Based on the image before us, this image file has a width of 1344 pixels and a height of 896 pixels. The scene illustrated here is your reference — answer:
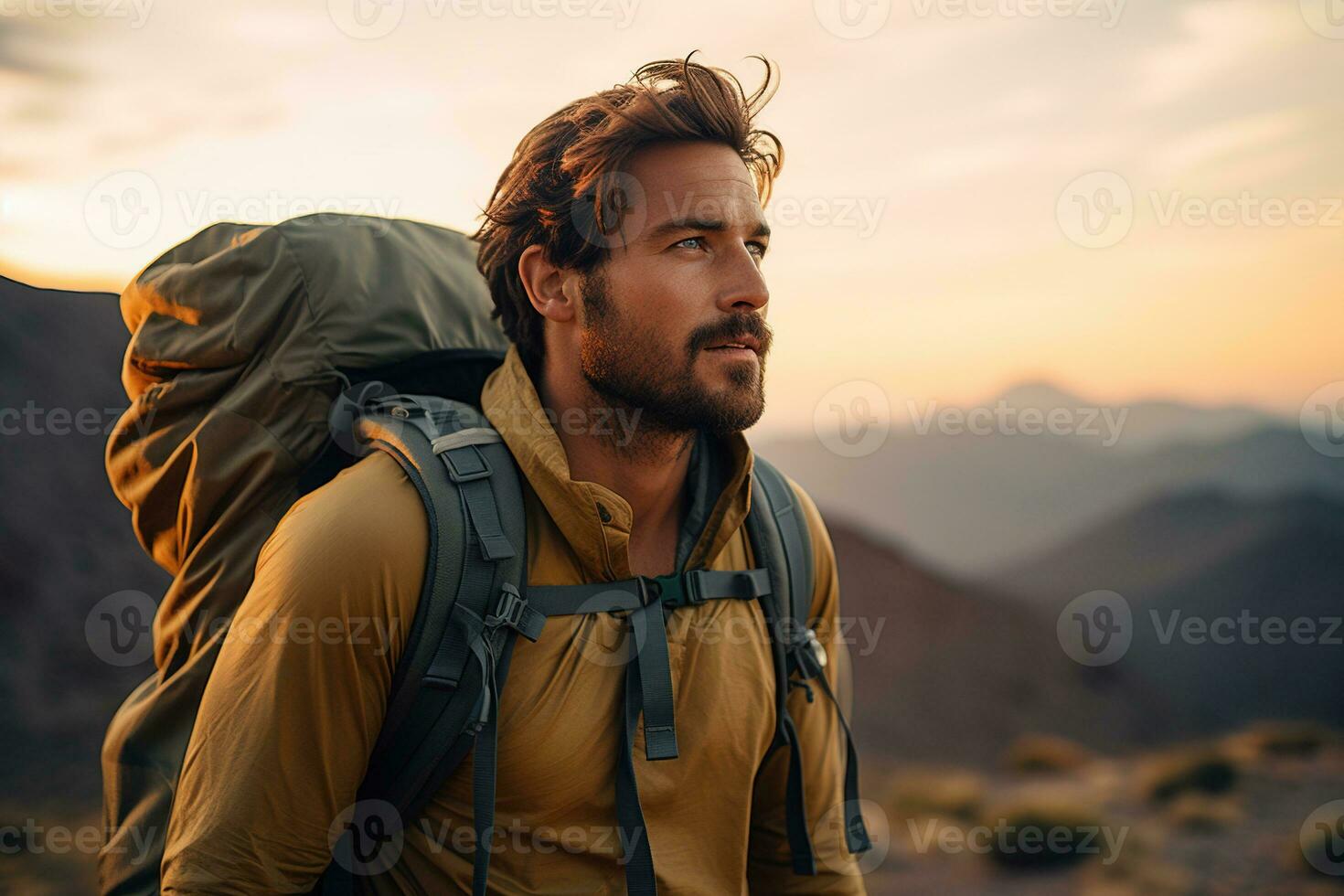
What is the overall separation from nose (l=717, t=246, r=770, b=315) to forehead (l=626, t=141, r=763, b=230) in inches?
4.4

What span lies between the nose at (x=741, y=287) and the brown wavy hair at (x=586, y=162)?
1.06ft

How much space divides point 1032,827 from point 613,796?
44.8 feet

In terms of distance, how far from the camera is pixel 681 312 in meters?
2.38

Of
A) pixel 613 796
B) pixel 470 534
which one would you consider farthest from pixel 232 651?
pixel 613 796

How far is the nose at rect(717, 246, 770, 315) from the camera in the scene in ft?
7.79

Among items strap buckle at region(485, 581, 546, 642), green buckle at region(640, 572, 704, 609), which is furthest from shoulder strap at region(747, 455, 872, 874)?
strap buckle at region(485, 581, 546, 642)

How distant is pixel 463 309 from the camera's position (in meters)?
2.73

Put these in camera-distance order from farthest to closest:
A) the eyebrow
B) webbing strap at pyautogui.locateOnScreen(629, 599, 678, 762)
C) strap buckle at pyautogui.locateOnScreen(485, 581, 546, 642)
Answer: the eyebrow → webbing strap at pyautogui.locateOnScreen(629, 599, 678, 762) → strap buckle at pyautogui.locateOnScreen(485, 581, 546, 642)

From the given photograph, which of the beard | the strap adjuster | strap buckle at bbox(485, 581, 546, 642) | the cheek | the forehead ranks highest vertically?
the forehead

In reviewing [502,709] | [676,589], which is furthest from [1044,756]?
[502,709]

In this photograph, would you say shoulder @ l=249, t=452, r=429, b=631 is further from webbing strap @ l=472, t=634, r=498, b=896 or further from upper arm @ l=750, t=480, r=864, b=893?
upper arm @ l=750, t=480, r=864, b=893

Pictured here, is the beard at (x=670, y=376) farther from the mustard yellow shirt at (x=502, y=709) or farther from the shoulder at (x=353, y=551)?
the shoulder at (x=353, y=551)

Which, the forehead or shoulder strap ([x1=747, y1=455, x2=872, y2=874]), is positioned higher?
the forehead

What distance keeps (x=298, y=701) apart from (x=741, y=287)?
1.39 meters
